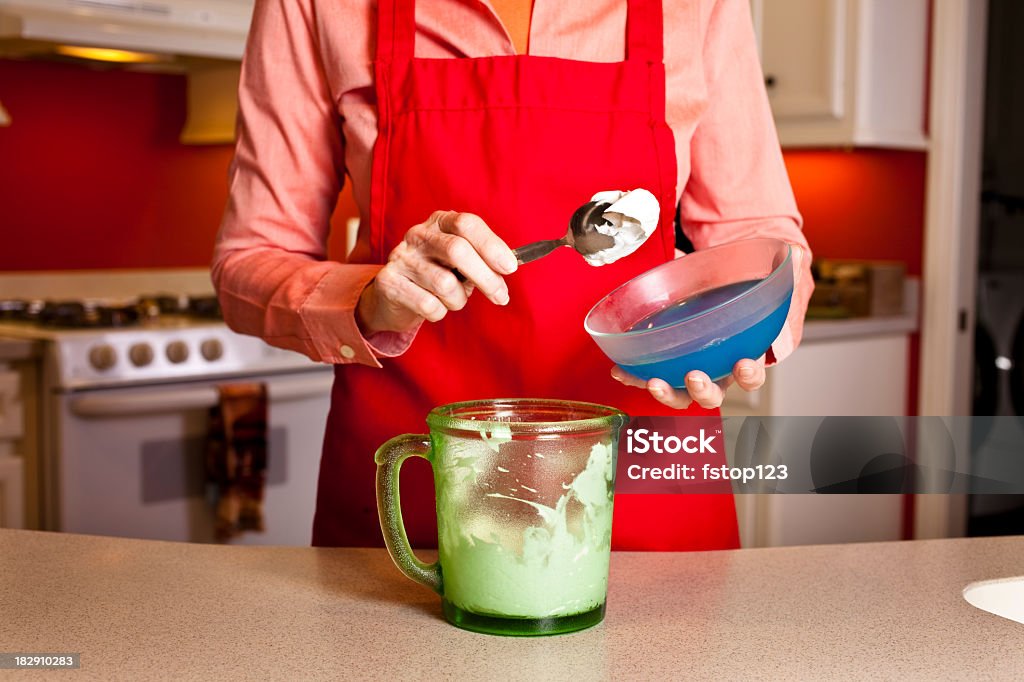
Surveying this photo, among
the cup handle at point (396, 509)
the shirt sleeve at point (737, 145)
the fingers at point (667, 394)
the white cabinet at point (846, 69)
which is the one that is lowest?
the cup handle at point (396, 509)

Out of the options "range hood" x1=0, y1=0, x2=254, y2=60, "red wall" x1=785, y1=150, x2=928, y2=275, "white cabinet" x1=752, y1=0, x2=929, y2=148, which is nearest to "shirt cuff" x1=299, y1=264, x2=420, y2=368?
"range hood" x1=0, y1=0, x2=254, y2=60

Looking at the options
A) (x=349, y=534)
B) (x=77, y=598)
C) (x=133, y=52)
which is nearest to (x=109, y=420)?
(x=133, y=52)

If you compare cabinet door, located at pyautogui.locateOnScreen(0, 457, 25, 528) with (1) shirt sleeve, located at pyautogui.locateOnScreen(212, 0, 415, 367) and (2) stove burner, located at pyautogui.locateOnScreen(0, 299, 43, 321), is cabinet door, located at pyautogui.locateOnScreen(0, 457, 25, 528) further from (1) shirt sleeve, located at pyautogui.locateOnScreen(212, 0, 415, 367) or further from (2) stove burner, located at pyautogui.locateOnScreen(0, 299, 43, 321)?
(1) shirt sleeve, located at pyautogui.locateOnScreen(212, 0, 415, 367)

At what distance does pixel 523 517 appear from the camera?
2.68 feet

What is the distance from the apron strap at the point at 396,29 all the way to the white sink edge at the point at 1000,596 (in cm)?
75

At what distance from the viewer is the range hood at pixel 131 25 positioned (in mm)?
2682

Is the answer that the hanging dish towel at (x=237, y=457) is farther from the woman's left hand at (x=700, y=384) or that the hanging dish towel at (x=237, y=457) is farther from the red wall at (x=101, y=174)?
the woman's left hand at (x=700, y=384)

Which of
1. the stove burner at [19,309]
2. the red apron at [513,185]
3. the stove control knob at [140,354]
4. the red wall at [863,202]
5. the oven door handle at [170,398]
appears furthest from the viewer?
the red wall at [863,202]

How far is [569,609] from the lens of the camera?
843 millimetres

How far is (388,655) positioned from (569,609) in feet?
0.42

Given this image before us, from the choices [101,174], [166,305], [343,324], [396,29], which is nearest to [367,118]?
[396,29]

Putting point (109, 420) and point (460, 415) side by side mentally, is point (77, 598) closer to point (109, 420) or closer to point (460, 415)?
point (460, 415)

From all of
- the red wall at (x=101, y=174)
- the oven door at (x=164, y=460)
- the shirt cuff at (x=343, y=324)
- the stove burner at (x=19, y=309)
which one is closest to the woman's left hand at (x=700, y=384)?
the shirt cuff at (x=343, y=324)

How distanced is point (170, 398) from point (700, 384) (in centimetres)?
194
